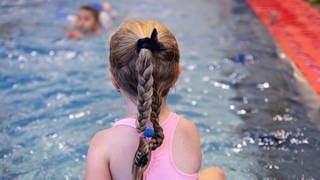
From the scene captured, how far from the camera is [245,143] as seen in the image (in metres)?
3.03

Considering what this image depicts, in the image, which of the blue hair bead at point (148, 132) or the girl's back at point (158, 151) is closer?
the blue hair bead at point (148, 132)

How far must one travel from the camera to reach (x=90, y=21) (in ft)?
19.2

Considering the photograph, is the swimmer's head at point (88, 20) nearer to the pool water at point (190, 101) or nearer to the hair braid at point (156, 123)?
the pool water at point (190, 101)

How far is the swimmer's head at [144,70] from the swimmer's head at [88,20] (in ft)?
13.1

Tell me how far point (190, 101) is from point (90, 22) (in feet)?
7.79

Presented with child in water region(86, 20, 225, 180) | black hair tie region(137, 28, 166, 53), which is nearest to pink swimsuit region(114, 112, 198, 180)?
child in water region(86, 20, 225, 180)

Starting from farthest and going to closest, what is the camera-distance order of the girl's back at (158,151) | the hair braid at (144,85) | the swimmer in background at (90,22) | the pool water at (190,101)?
the swimmer in background at (90,22) → the pool water at (190,101) → the girl's back at (158,151) → the hair braid at (144,85)

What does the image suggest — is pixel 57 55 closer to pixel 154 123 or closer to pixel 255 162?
pixel 255 162

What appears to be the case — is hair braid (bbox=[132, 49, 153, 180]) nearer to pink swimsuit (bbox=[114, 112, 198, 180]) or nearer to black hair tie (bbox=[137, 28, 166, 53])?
black hair tie (bbox=[137, 28, 166, 53])

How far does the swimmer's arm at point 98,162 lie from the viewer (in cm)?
187

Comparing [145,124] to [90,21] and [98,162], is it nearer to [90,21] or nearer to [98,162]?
[98,162]

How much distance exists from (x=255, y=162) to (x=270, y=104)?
84cm

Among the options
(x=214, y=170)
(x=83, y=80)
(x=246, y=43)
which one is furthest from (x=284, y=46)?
(x=214, y=170)

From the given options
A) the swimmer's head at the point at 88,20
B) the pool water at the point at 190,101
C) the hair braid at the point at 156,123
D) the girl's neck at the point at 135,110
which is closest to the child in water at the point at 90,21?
the swimmer's head at the point at 88,20
